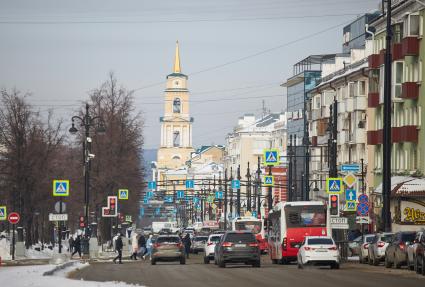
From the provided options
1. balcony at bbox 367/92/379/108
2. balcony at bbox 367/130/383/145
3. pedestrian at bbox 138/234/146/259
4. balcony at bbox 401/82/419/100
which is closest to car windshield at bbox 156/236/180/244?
pedestrian at bbox 138/234/146/259

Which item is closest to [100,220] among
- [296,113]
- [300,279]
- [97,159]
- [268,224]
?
[97,159]

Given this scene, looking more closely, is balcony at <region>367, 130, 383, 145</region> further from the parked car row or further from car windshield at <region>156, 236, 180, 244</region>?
car windshield at <region>156, 236, 180, 244</region>

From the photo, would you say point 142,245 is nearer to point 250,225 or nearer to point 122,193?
point 250,225

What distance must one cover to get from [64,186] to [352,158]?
187 feet

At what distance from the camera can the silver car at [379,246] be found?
53.6 m

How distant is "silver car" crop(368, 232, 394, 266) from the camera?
53606 millimetres

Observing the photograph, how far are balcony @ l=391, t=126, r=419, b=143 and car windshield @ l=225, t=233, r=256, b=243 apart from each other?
3045 centimetres

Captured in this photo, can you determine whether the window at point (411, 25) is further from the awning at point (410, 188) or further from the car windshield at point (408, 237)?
the car windshield at point (408, 237)

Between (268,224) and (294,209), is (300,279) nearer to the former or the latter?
(294,209)

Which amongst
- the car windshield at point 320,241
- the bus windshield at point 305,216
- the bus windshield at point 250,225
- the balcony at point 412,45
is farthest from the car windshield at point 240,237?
the bus windshield at point 250,225

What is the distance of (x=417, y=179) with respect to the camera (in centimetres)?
7650

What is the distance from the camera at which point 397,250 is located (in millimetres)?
48281

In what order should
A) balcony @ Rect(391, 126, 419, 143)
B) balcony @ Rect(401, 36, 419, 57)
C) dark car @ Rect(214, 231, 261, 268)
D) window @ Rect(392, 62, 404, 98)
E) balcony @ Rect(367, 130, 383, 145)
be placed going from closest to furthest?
dark car @ Rect(214, 231, 261, 268) → balcony @ Rect(401, 36, 419, 57) → balcony @ Rect(391, 126, 419, 143) → window @ Rect(392, 62, 404, 98) → balcony @ Rect(367, 130, 383, 145)

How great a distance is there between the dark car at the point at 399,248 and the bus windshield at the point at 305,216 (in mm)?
8971
